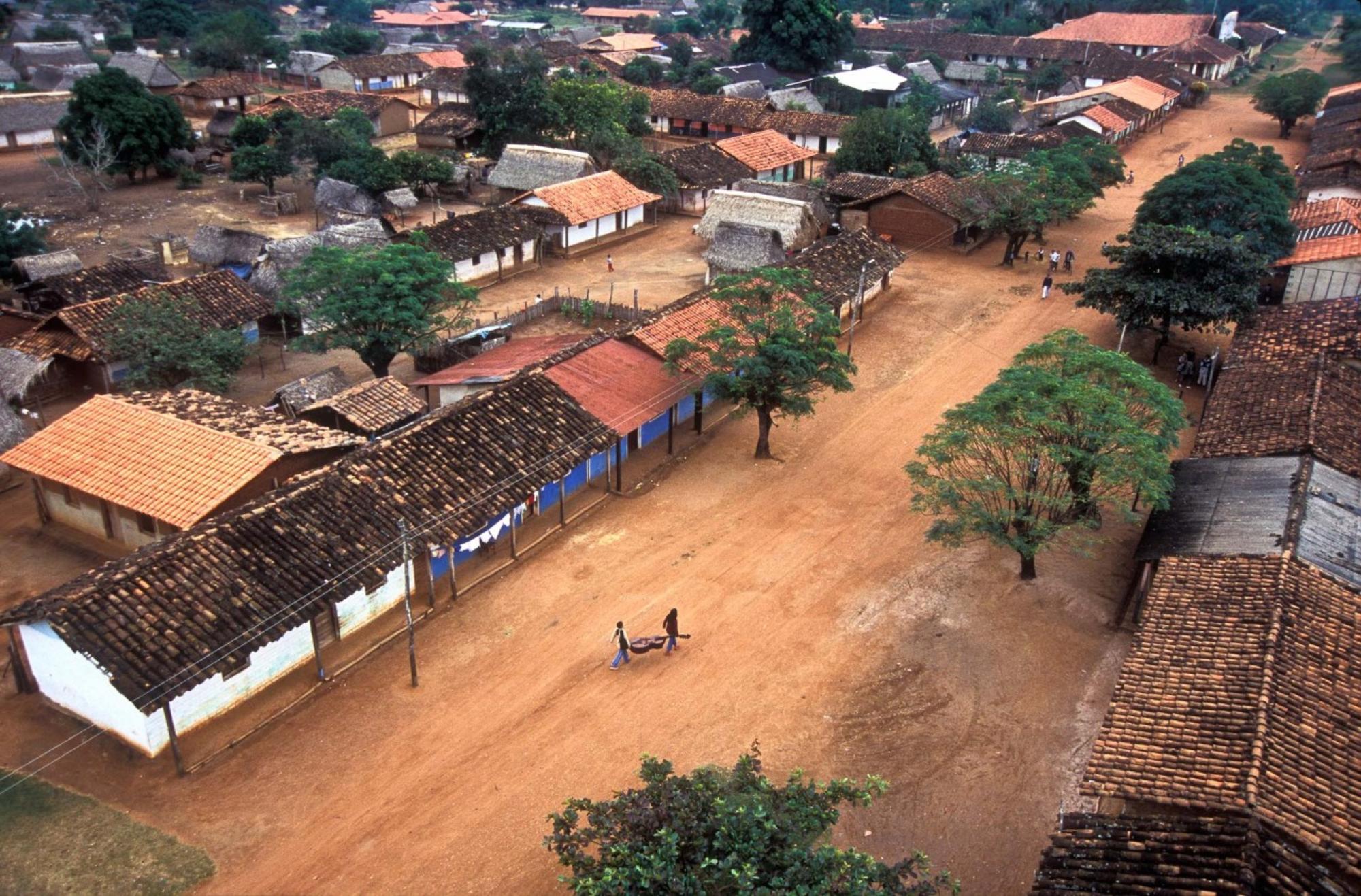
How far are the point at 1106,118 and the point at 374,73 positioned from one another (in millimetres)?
53576

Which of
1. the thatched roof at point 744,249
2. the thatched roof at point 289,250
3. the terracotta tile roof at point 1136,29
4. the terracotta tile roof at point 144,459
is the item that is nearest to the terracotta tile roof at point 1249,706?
the terracotta tile roof at point 144,459

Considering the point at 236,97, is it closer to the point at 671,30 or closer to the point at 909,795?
the point at 671,30

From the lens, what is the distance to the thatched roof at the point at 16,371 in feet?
88.2

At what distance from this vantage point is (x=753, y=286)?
2636 centimetres

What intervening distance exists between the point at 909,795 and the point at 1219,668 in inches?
202

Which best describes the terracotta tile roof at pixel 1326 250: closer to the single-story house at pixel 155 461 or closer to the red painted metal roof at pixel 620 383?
the red painted metal roof at pixel 620 383

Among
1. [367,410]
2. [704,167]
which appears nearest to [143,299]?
[367,410]

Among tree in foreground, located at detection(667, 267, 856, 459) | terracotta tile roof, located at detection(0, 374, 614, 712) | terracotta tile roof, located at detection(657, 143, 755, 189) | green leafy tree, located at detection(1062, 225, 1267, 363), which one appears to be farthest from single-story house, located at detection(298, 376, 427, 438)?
terracotta tile roof, located at detection(657, 143, 755, 189)

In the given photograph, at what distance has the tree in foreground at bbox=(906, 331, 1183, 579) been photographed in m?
19.8

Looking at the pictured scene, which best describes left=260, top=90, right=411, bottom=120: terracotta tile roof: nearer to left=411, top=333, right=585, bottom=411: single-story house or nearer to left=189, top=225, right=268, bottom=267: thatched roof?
left=189, top=225, right=268, bottom=267: thatched roof

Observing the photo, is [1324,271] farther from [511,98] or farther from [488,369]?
[511,98]

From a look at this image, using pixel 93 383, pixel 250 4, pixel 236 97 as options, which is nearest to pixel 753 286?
pixel 93 383

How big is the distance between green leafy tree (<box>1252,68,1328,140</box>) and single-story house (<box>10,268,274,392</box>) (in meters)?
65.1

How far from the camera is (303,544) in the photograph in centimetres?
1866
